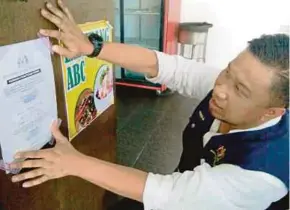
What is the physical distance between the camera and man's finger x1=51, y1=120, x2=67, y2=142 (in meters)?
0.77

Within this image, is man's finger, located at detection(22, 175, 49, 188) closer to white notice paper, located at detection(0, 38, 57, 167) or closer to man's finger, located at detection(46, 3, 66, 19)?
white notice paper, located at detection(0, 38, 57, 167)

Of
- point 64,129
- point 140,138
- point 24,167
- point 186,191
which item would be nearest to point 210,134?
point 186,191

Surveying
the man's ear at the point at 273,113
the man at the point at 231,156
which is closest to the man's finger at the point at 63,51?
the man at the point at 231,156

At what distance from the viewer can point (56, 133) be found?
793 millimetres

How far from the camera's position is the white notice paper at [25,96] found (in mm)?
617

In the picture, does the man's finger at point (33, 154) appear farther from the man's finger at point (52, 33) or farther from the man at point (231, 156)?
the man's finger at point (52, 33)

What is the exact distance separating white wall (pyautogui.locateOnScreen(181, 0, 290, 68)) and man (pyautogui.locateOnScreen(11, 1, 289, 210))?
2.81m

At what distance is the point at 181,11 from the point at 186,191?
10.6 ft

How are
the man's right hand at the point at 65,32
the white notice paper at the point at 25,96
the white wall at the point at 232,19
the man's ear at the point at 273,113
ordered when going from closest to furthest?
the white notice paper at the point at 25,96
the man's right hand at the point at 65,32
the man's ear at the point at 273,113
the white wall at the point at 232,19

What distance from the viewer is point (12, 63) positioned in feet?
2.03

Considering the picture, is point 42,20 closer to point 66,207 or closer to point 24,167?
point 24,167

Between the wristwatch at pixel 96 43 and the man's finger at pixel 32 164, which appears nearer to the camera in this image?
the man's finger at pixel 32 164

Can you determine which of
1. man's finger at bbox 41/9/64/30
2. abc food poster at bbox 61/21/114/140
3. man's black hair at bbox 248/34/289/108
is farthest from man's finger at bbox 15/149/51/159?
man's black hair at bbox 248/34/289/108

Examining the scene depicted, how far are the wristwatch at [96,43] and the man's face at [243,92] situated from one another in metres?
0.37
